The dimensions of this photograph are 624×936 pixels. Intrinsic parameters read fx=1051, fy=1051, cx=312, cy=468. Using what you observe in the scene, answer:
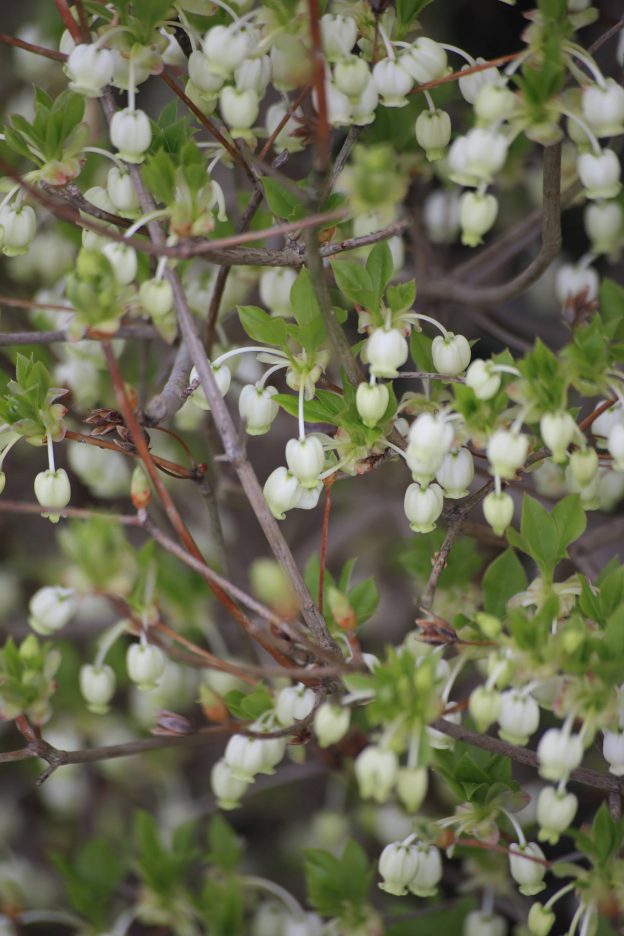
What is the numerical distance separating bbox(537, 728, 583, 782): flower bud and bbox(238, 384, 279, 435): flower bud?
0.43 meters

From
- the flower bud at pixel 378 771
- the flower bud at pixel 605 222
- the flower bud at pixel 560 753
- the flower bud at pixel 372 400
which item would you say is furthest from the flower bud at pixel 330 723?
the flower bud at pixel 605 222

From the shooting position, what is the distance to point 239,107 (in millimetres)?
1014

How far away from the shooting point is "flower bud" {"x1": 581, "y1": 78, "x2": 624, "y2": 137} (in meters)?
0.97

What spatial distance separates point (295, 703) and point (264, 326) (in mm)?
396

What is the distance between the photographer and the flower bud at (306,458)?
40.8 inches

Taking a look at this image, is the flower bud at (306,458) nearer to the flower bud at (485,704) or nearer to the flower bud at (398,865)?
the flower bud at (485,704)

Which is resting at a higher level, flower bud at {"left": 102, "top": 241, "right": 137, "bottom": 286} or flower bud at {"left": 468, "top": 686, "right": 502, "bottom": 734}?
flower bud at {"left": 102, "top": 241, "right": 137, "bottom": 286}

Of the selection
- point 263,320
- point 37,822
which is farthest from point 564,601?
point 37,822

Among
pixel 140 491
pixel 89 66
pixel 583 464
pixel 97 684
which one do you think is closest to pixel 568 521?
pixel 583 464

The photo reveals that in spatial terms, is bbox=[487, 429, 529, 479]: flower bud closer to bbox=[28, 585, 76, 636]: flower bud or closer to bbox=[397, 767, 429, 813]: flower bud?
bbox=[397, 767, 429, 813]: flower bud

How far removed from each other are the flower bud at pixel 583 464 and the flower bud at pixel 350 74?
0.41m

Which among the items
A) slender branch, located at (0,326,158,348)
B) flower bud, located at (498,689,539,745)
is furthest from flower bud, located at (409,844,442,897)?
slender branch, located at (0,326,158,348)

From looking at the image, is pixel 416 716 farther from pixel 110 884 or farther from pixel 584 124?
pixel 110 884

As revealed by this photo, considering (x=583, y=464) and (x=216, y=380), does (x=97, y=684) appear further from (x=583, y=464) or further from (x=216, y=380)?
(x=583, y=464)
